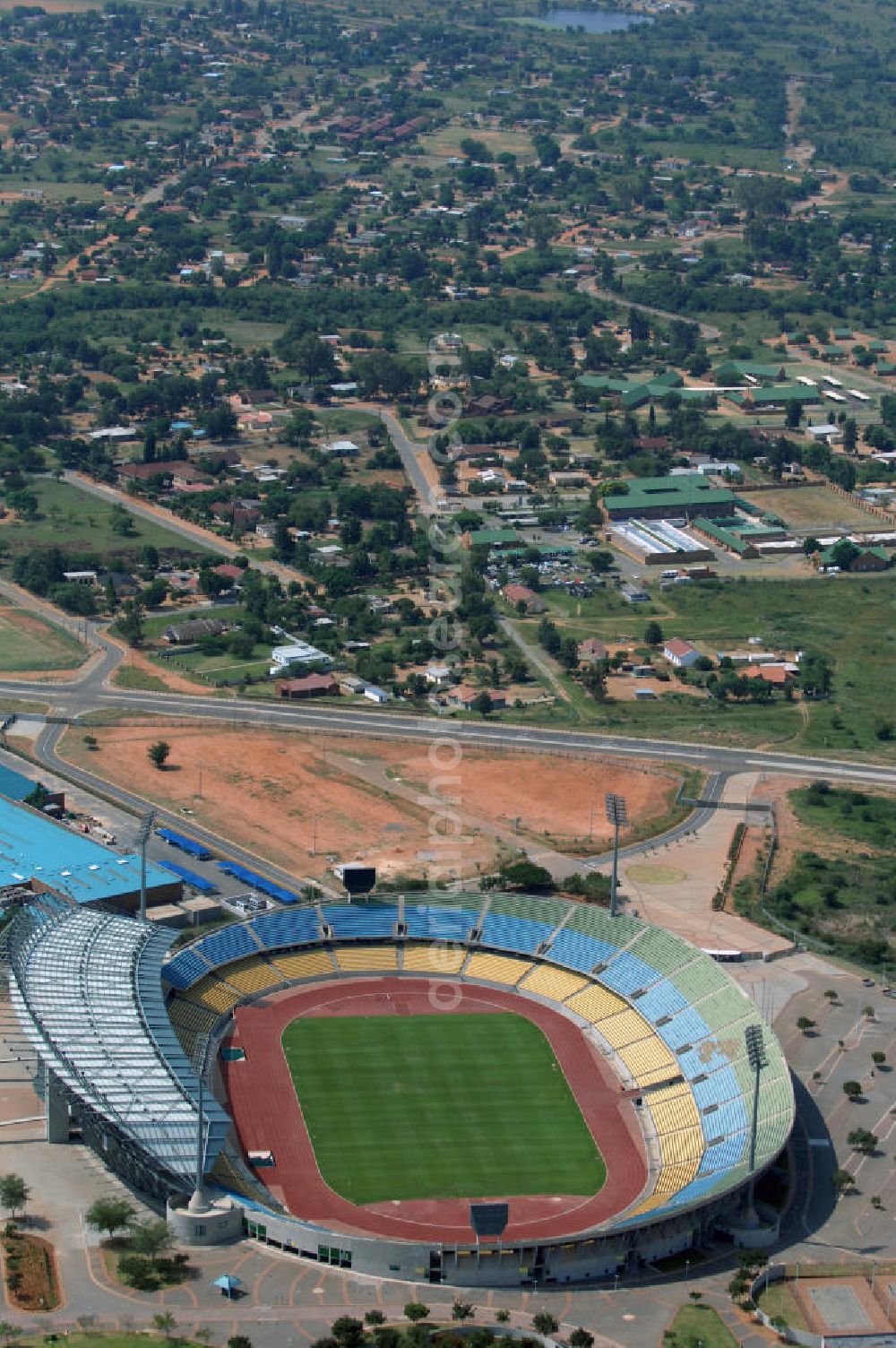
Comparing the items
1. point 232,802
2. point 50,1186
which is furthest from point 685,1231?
point 232,802

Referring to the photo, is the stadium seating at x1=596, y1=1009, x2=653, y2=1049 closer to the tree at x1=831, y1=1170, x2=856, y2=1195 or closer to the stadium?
the stadium

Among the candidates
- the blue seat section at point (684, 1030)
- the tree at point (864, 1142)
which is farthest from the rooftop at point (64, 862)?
the tree at point (864, 1142)

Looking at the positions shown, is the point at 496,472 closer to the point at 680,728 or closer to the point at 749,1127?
the point at 680,728

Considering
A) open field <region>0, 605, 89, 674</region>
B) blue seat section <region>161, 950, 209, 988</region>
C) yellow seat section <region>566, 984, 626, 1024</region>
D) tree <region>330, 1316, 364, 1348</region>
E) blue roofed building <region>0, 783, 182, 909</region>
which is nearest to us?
tree <region>330, 1316, 364, 1348</region>

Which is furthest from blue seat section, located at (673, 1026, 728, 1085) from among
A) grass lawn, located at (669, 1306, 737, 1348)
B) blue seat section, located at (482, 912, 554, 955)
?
grass lawn, located at (669, 1306, 737, 1348)

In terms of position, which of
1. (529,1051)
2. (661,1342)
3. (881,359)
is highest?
(661,1342)

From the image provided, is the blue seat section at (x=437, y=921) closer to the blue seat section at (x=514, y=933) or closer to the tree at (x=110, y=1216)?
the blue seat section at (x=514, y=933)

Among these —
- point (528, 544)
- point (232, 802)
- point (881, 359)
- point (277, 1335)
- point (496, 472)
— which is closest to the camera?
point (277, 1335)
